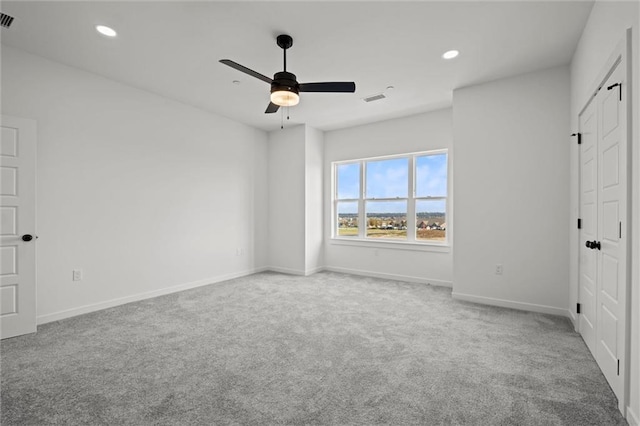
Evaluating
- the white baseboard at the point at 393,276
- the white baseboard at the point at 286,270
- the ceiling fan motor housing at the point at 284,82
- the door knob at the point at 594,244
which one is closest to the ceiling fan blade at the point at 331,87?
the ceiling fan motor housing at the point at 284,82

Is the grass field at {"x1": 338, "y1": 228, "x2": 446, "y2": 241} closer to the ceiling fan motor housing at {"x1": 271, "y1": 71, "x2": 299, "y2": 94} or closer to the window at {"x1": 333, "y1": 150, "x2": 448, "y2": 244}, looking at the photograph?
the window at {"x1": 333, "y1": 150, "x2": 448, "y2": 244}

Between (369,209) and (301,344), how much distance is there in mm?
3717

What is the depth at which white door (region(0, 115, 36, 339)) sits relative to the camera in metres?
2.96

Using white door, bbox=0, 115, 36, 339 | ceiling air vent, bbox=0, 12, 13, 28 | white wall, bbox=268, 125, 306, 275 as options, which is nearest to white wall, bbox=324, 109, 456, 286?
white wall, bbox=268, 125, 306, 275

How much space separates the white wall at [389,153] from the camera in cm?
509

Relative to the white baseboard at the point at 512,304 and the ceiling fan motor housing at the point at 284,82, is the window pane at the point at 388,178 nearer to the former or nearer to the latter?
the white baseboard at the point at 512,304

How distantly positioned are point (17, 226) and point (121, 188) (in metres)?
1.17

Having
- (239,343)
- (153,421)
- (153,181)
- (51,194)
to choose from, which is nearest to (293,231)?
(153,181)

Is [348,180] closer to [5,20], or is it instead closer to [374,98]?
[374,98]

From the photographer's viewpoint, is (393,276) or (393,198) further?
(393,198)

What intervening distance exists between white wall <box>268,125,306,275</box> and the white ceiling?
6.23 ft

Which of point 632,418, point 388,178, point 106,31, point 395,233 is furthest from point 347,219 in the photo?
point 632,418

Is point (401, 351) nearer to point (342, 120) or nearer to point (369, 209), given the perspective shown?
point (369, 209)

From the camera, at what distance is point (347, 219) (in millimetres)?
6340
